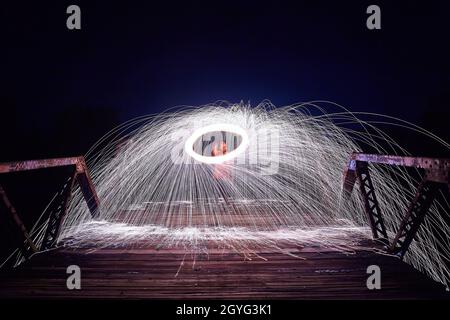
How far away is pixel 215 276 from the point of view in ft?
14.0

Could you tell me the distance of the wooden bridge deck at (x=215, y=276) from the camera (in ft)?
12.5

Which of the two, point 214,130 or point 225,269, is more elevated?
point 214,130

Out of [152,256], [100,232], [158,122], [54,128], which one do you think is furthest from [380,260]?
[54,128]

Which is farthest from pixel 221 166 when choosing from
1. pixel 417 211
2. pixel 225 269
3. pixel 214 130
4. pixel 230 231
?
pixel 417 211

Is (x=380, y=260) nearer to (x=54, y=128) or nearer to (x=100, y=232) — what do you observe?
(x=100, y=232)

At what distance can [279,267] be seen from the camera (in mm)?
4551

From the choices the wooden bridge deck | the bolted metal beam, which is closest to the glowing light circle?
the wooden bridge deck

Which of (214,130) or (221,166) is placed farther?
(221,166)

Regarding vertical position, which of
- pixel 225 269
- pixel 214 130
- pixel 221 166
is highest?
pixel 214 130

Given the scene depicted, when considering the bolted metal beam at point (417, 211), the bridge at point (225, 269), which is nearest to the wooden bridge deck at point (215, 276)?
the bridge at point (225, 269)

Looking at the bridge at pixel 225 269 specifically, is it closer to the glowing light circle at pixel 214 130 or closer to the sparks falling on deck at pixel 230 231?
the sparks falling on deck at pixel 230 231

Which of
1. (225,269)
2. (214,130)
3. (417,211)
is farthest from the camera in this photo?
(214,130)

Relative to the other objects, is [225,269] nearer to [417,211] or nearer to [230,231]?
[230,231]
